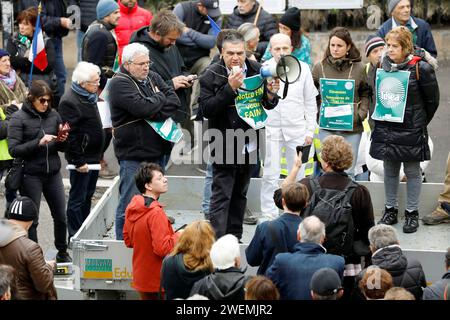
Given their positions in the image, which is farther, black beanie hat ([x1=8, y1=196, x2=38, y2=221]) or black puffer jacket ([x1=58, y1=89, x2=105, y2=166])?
black puffer jacket ([x1=58, y1=89, x2=105, y2=166])

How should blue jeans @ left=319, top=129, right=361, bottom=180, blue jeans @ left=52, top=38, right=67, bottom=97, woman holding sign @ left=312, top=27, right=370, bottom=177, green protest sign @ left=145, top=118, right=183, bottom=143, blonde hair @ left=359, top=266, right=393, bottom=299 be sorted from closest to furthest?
1. blonde hair @ left=359, top=266, right=393, bottom=299
2. green protest sign @ left=145, top=118, right=183, bottom=143
3. woman holding sign @ left=312, top=27, right=370, bottom=177
4. blue jeans @ left=319, top=129, right=361, bottom=180
5. blue jeans @ left=52, top=38, right=67, bottom=97

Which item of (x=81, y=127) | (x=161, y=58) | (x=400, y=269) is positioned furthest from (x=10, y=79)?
(x=400, y=269)

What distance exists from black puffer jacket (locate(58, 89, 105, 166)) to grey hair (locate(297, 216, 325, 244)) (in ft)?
10.2

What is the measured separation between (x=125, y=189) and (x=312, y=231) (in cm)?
243

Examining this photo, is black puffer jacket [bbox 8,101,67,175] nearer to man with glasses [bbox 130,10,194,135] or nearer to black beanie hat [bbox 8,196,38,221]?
man with glasses [bbox 130,10,194,135]

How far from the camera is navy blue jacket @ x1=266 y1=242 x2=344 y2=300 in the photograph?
6352mm

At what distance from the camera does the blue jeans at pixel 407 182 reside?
877cm

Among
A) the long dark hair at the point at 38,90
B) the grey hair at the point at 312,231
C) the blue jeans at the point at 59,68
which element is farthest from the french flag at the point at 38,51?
the grey hair at the point at 312,231

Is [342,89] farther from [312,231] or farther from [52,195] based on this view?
[312,231]

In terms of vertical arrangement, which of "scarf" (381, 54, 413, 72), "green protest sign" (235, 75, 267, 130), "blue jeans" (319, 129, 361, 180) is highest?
"scarf" (381, 54, 413, 72)

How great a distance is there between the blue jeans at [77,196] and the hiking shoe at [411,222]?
2828 mm

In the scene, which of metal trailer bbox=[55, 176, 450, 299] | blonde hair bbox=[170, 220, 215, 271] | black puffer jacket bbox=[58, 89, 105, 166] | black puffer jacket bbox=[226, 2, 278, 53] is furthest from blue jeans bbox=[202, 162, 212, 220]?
black puffer jacket bbox=[226, 2, 278, 53]

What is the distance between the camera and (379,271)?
6.27m

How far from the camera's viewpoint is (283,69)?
8.29 meters
